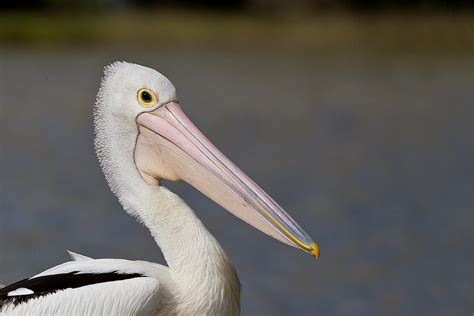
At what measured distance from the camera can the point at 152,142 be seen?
458 centimetres

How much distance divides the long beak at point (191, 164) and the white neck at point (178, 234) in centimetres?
6

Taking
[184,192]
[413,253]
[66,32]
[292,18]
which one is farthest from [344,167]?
[292,18]

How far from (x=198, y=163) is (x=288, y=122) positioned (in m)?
9.61

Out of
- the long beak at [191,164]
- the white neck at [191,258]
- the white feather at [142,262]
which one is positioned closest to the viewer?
the white feather at [142,262]

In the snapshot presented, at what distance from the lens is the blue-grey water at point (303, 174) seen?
25.8 feet

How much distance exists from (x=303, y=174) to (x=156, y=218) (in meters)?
6.80

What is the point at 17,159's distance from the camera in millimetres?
11742

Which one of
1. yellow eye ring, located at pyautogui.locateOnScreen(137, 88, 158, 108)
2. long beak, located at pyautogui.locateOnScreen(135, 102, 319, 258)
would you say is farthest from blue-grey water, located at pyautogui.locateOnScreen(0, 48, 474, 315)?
yellow eye ring, located at pyautogui.locateOnScreen(137, 88, 158, 108)

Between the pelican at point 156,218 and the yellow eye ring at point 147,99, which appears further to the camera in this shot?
the yellow eye ring at point 147,99

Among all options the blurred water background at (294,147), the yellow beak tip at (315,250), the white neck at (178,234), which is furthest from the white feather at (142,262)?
the blurred water background at (294,147)

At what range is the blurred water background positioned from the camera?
8.03 meters

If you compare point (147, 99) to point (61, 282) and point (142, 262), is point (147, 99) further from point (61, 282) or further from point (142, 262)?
point (61, 282)

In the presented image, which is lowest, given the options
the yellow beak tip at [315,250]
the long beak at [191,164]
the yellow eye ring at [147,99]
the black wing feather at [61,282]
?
the black wing feather at [61,282]

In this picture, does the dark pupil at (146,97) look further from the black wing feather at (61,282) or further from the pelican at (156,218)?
the black wing feather at (61,282)
